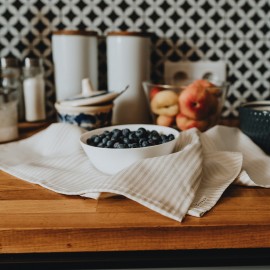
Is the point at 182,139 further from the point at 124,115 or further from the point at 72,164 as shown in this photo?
the point at 124,115

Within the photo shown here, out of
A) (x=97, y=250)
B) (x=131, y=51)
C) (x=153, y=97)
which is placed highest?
(x=131, y=51)

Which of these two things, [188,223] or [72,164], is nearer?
[188,223]

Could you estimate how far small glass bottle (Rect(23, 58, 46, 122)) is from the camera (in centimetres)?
108

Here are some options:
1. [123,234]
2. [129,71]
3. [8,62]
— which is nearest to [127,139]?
[123,234]

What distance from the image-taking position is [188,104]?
94 cm

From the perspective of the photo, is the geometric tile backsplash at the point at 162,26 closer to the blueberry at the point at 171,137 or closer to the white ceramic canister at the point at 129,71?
the white ceramic canister at the point at 129,71

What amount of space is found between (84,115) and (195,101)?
0.91ft

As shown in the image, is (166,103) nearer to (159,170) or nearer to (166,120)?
(166,120)

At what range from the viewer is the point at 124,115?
3.66 ft

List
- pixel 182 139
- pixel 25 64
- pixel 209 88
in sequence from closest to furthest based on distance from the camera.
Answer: pixel 182 139
pixel 209 88
pixel 25 64

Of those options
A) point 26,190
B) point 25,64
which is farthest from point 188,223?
point 25,64

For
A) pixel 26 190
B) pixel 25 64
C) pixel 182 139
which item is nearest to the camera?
pixel 26 190

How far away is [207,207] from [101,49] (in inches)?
29.8

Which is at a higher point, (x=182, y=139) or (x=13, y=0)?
(x=13, y=0)
